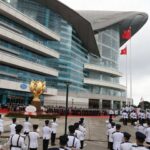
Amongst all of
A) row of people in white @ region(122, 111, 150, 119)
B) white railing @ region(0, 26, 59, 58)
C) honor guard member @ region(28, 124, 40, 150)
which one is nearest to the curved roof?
white railing @ region(0, 26, 59, 58)

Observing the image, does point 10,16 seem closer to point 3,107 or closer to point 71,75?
point 3,107

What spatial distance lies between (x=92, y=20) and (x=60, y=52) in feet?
83.7

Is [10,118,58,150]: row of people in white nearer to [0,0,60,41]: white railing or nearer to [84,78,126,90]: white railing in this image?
[0,0,60,41]: white railing

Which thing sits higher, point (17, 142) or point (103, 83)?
point (103, 83)

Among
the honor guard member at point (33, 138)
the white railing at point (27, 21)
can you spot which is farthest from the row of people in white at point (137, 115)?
the white railing at point (27, 21)

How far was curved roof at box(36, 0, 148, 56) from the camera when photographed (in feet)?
252

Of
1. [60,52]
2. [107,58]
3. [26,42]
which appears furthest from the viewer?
[107,58]

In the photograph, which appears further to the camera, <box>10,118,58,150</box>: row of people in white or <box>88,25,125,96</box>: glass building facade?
<box>88,25,125,96</box>: glass building facade

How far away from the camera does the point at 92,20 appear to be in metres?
98.6

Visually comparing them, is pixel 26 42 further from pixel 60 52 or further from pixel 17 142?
pixel 17 142

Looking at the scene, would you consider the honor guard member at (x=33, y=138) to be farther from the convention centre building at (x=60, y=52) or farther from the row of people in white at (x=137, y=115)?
the convention centre building at (x=60, y=52)

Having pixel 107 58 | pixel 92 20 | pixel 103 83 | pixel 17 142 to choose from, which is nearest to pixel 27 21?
pixel 103 83

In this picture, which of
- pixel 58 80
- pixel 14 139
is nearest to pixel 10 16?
pixel 58 80

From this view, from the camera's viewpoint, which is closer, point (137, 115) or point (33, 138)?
point (33, 138)
